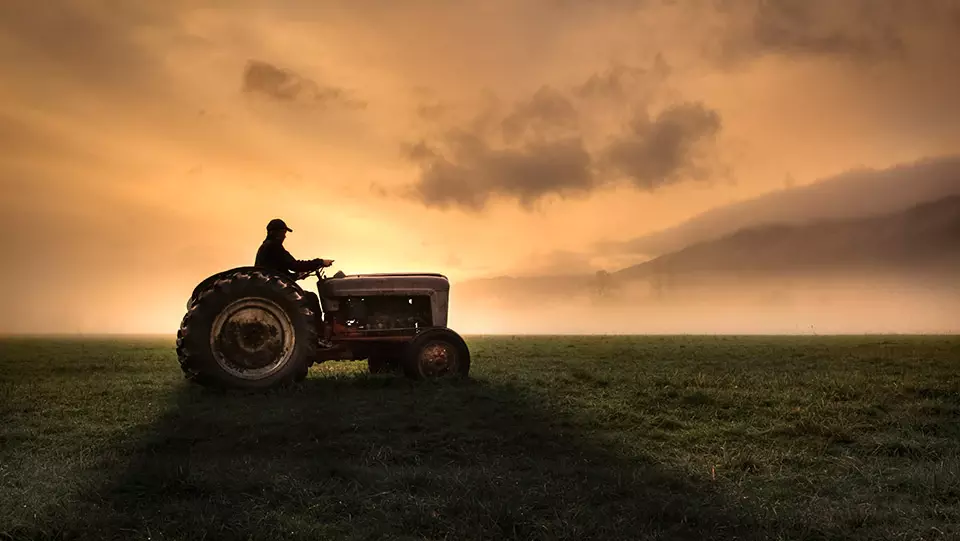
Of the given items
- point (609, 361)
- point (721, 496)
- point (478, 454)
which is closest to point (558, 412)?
point (478, 454)

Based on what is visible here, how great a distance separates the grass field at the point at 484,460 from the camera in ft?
18.1

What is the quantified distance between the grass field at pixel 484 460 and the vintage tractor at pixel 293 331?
0.55 metres

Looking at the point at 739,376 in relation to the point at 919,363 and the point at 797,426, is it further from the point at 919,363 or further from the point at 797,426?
the point at 919,363

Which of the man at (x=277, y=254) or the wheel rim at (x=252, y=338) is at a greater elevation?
the man at (x=277, y=254)

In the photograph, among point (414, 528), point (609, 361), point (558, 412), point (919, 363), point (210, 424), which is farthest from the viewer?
point (609, 361)

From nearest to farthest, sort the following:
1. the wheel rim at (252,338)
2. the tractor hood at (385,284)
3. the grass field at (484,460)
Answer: the grass field at (484,460) < the wheel rim at (252,338) < the tractor hood at (385,284)

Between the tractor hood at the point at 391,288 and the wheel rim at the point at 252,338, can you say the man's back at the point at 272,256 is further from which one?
the wheel rim at the point at 252,338

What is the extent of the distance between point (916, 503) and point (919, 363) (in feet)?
47.9

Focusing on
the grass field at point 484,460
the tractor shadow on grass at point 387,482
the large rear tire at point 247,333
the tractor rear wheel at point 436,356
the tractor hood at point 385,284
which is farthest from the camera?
the tractor hood at point 385,284

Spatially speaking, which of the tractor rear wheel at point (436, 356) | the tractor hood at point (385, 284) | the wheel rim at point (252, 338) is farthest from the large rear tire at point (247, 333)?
the tractor rear wheel at point (436, 356)

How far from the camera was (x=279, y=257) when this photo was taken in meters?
12.8

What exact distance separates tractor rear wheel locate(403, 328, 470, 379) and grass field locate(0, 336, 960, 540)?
0.50 meters

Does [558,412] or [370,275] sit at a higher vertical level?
[370,275]

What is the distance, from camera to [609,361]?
20.4 m
